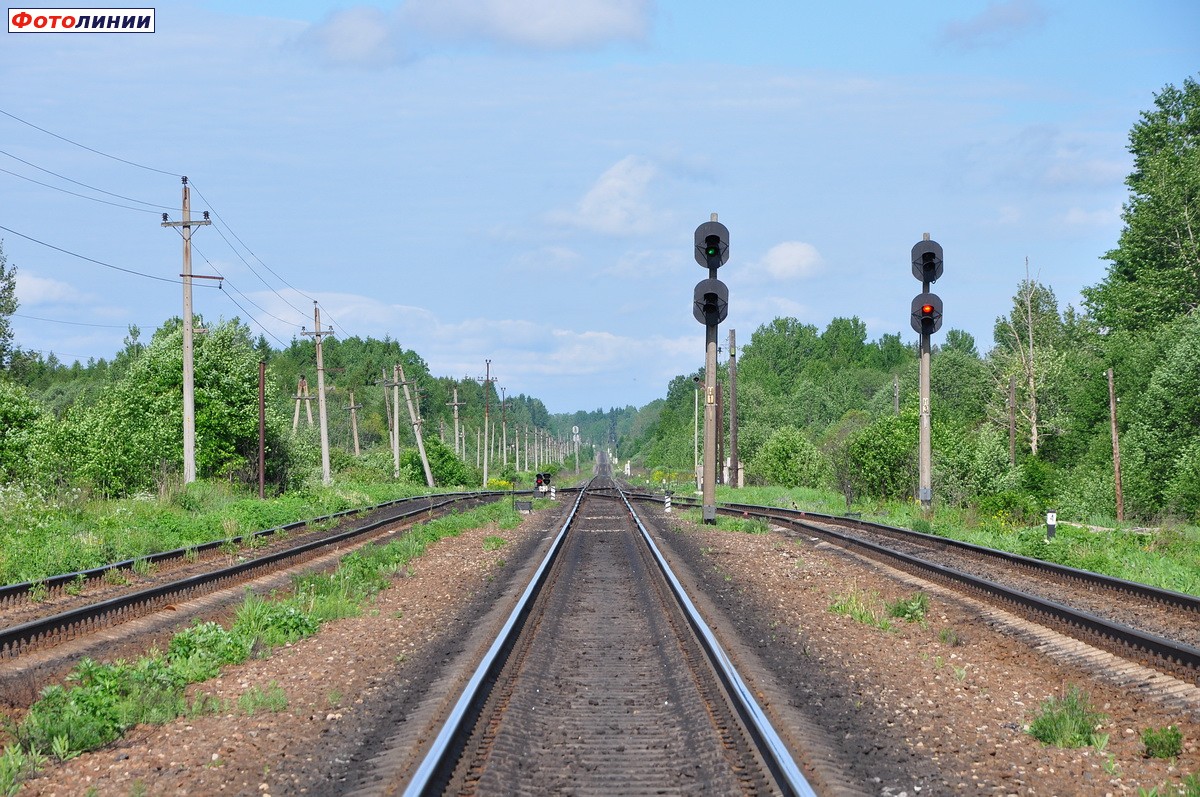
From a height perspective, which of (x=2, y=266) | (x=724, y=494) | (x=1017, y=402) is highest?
(x=2, y=266)

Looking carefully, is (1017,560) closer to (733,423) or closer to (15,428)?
(15,428)

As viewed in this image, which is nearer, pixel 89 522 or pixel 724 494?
pixel 89 522

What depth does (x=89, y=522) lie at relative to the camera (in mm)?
24641

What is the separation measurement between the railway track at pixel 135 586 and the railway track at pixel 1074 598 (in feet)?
37.1

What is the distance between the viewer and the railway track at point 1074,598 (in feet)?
34.2

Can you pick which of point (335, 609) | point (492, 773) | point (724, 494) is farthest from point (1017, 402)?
point (492, 773)

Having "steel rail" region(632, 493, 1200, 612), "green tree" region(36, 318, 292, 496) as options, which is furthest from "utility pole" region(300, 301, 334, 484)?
"steel rail" region(632, 493, 1200, 612)

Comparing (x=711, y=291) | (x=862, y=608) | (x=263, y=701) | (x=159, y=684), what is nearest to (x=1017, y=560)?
(x=862, y=608)

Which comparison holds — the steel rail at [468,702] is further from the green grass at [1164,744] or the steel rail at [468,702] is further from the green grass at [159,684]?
the green grass at [1164,744]

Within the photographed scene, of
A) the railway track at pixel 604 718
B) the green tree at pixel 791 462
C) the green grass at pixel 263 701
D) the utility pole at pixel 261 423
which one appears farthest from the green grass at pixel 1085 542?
the utility pole at pixel 261 423

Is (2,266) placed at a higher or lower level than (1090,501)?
higher

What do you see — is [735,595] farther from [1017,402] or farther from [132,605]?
[1017,402]

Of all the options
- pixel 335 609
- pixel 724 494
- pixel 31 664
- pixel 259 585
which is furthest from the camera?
pixel 724 494

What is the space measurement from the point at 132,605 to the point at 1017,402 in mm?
56423
